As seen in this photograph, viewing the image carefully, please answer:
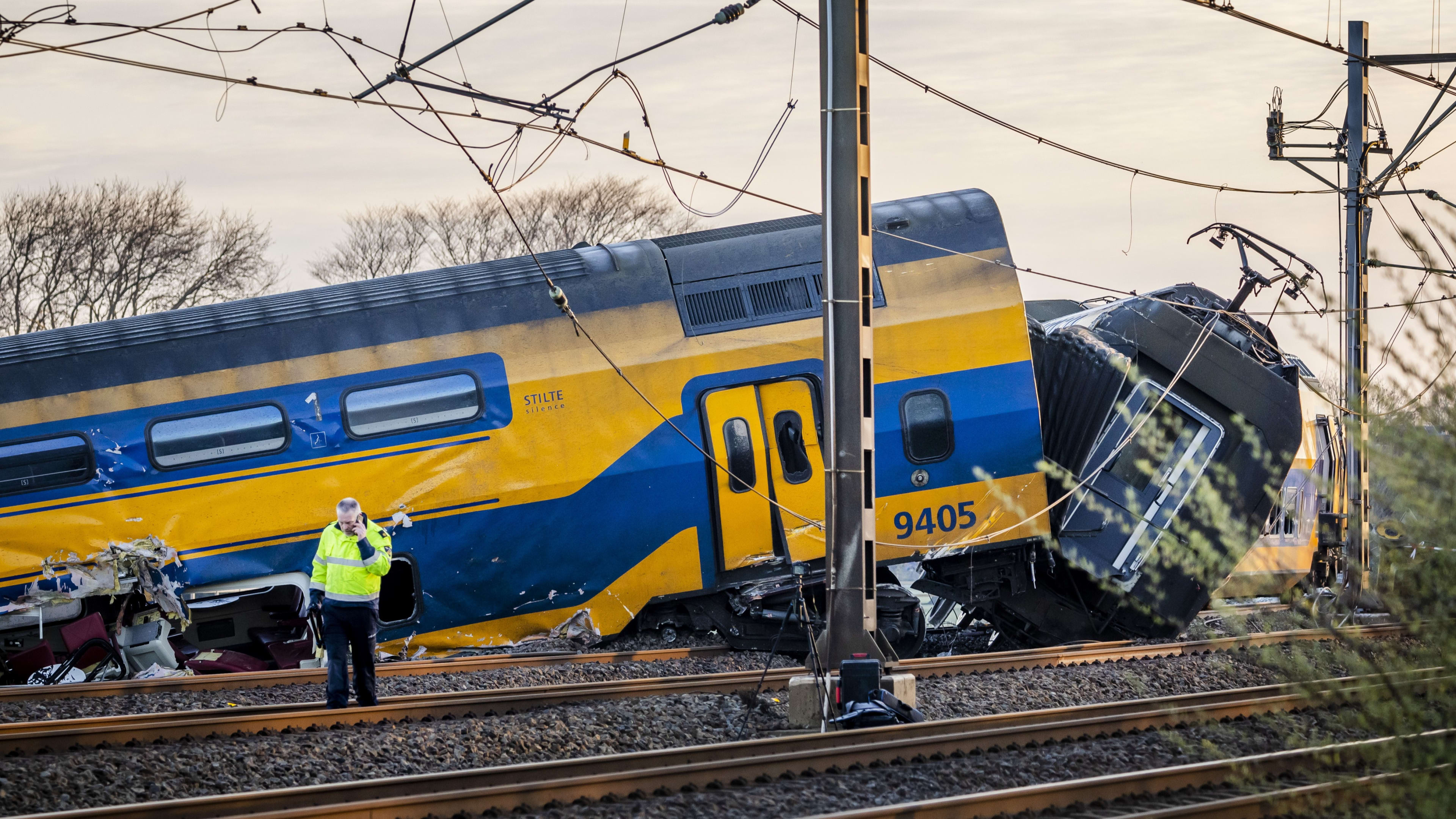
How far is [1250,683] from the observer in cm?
1142

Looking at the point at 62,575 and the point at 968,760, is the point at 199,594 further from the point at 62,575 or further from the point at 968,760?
the point at 968,760

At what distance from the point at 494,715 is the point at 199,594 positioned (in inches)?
160

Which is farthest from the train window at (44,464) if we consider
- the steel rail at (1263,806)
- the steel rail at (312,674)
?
the steel rail at (1263,806)

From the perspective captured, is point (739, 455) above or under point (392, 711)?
above

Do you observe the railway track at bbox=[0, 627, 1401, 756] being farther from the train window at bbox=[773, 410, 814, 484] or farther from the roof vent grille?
the roof vent grille

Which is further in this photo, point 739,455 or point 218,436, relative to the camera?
point 739,455

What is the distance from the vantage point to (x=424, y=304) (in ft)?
40.7

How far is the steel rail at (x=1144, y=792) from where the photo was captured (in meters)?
6.10

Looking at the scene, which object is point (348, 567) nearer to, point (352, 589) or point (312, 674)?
point (352, 589)

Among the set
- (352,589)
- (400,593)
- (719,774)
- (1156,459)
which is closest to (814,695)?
(719,774)

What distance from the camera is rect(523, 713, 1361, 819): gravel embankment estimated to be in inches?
258

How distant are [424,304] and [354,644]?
4101 millimetres

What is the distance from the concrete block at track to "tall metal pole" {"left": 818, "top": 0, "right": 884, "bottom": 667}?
0.22 m

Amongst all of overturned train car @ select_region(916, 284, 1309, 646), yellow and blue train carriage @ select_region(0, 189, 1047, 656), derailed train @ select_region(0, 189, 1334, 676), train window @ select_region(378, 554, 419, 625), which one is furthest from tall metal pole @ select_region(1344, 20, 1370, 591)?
train window @ select_region(378, 554, 419, 625)
